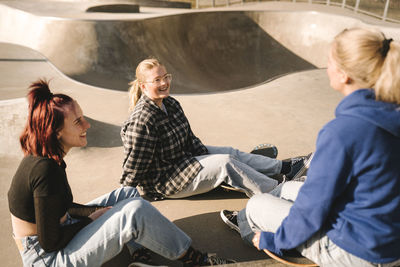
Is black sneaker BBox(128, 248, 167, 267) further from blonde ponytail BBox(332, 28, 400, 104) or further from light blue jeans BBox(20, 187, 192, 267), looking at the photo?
blonde ponytail BBox(332, 28, 400, 104)

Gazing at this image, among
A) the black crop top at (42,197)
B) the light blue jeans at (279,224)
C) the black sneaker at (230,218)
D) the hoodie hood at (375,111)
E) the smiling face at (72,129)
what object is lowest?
the black sneaker at (230,218)

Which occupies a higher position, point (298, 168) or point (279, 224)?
point (279, 224)

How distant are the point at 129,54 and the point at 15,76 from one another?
12.3ft

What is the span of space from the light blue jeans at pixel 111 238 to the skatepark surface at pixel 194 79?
1.88 feet

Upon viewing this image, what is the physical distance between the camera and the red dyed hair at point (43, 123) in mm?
2006

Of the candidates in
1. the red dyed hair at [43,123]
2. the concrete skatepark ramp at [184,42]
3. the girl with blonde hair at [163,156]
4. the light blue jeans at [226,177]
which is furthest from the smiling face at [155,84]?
the concrete skatepark ramp at [184,42]

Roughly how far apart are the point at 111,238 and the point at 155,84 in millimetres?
1576

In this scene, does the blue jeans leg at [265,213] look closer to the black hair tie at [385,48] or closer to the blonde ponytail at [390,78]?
the blonde ponytail at [390,78]

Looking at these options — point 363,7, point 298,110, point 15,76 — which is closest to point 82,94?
point 15,76

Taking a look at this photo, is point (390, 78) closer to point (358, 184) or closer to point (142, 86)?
point (358, 184)

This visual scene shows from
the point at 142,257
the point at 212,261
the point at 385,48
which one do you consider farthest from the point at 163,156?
the point at 385,48

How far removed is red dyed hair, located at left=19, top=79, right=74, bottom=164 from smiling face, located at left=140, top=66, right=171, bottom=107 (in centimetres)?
126

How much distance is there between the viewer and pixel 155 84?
3221mm

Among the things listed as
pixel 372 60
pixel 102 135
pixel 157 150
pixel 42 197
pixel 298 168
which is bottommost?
pixel 102 135
